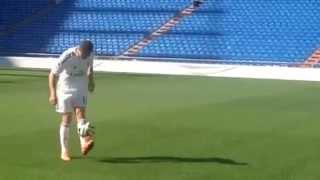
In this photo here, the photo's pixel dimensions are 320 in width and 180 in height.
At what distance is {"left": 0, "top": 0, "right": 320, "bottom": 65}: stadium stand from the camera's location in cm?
3350

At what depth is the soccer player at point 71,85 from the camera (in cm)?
1036

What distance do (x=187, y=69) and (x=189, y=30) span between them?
193 inches

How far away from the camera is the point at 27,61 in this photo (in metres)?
34.3

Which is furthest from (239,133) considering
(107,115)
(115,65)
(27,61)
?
(27,61)

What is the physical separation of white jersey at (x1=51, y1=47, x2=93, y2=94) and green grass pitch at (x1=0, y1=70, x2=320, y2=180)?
38.3 inches

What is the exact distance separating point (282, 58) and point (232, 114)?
16.9 metres

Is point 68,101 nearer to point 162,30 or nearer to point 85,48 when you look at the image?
point 85,48

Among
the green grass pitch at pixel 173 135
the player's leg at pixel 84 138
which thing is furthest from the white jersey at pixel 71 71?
the green grass pitch at pixel 173 135

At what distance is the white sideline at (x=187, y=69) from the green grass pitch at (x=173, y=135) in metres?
5.72

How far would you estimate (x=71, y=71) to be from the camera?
10.4 meters

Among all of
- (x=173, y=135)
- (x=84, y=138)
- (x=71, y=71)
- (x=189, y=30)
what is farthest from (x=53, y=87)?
(x=189, y=30)

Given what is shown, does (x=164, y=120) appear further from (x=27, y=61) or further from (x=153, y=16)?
(x=153, y=16)

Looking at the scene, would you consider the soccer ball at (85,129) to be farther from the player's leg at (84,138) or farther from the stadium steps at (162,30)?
the stadium steps at (162,30)

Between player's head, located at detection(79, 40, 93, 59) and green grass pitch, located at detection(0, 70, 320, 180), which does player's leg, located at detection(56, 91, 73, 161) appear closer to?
green grass pitch, located at detection(0, 70, 320, 180)
